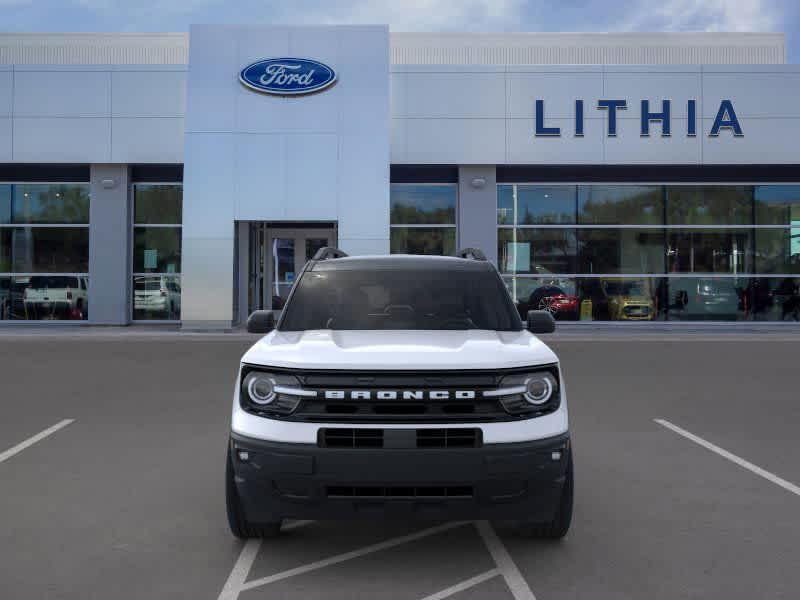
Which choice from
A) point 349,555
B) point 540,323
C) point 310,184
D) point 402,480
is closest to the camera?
point 402,480

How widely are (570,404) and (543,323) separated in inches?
190

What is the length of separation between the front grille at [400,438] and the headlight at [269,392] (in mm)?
242

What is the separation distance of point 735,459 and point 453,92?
17950mm

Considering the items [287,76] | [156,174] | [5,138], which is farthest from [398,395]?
[5,138]

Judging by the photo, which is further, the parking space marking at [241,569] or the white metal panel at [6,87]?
the white metal panel at [6,87]

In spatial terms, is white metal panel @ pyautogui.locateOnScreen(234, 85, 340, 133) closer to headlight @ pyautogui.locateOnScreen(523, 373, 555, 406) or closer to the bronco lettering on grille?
headlight @ pyautogui.locateOnScreen(523, 373, 555, 406)

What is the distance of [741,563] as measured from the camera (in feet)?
14.4

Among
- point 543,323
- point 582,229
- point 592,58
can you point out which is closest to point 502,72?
point 582,229

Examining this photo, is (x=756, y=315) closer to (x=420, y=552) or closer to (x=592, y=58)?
(x=592, y=58)

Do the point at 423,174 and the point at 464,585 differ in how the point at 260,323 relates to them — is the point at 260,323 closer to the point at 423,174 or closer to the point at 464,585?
the point at 464,585

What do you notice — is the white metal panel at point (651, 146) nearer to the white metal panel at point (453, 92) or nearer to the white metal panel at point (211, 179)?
the white metal panel at point (453, 92)

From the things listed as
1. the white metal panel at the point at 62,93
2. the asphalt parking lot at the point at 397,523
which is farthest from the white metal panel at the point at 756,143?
the white metal panel at the point at 62,93

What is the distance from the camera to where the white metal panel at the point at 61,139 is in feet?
77.3

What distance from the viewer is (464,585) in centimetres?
405
